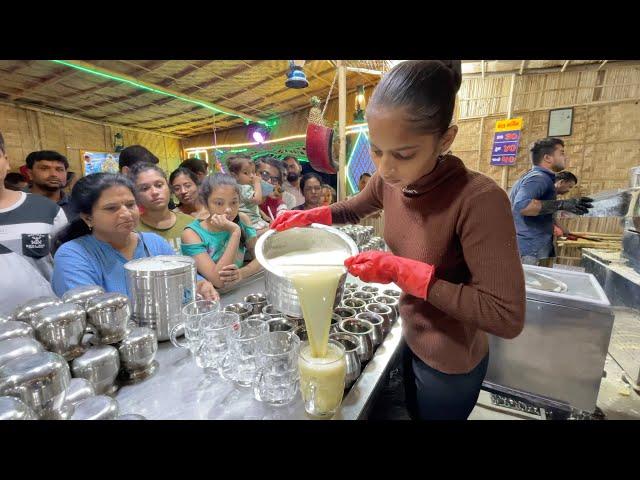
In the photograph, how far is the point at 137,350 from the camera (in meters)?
1.01

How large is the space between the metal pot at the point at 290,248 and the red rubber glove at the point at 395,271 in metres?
0.14

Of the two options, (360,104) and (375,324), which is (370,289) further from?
(360,104)

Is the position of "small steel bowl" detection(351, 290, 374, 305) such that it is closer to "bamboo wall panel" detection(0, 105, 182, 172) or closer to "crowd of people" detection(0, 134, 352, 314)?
"crowd of people" detection(0, 134, 352, 314)

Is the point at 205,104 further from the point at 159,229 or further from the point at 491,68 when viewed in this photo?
the point at 491,68

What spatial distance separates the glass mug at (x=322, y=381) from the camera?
0.85 m

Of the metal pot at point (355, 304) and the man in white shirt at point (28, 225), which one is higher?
the man in white shirt at point (28, 225)

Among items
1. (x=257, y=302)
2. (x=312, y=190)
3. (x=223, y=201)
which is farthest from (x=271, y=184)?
(x=257, y=302)

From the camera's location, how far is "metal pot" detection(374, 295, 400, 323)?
1587 millimetres

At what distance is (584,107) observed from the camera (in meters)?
5.74

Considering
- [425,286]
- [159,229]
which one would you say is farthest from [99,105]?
[425,286]

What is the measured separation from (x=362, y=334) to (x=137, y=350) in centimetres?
81

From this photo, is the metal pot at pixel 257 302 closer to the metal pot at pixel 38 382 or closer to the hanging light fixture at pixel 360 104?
the metal pot at pixel 38 382

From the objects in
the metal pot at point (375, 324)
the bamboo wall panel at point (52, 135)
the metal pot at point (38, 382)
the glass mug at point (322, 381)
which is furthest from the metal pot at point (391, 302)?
the bamboo wall panel at point (52, 135)

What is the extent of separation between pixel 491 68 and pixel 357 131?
3.35 m
